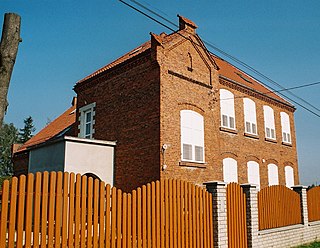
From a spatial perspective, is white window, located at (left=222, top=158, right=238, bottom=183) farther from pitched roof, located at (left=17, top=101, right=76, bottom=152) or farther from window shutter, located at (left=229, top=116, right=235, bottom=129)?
pitched roof, located at (left=17, top=101, right=76, bottom=152)

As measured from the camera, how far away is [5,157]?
59.7 m

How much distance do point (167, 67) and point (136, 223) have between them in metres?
8.27

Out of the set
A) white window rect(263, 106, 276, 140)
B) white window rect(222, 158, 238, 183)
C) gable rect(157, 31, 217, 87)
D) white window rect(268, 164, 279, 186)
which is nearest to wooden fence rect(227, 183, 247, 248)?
gable rect(157, 31, 217, 87)

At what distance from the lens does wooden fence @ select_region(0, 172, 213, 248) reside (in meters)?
5.15

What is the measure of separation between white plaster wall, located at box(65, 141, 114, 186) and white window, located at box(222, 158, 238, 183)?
19.0 feet

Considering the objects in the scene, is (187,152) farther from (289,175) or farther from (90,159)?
(289,175)

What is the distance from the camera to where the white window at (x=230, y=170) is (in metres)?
16.8

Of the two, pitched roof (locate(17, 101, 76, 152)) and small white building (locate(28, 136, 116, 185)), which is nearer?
small white building (locate(28, 136, 116, 185))

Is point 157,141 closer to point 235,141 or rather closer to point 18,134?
point 235,141

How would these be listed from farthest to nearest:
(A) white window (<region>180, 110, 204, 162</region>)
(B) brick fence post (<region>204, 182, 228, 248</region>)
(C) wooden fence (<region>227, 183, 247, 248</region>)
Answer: (A) white window (<region>180, 110, 204, 162</region>), (C) wooden fence (<region>227, 183, 247, 248</region>), (B) brick fence post (<region>204, 182, 228, 248</region>)

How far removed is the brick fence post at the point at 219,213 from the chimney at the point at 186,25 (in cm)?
875

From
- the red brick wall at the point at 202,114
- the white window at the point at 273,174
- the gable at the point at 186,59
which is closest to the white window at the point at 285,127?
the white window at the point at 273,174

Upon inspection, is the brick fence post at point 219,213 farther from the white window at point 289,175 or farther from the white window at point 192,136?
the white window at point 289,175

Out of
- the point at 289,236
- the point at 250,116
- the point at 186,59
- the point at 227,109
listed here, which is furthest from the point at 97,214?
the point at 250,116
